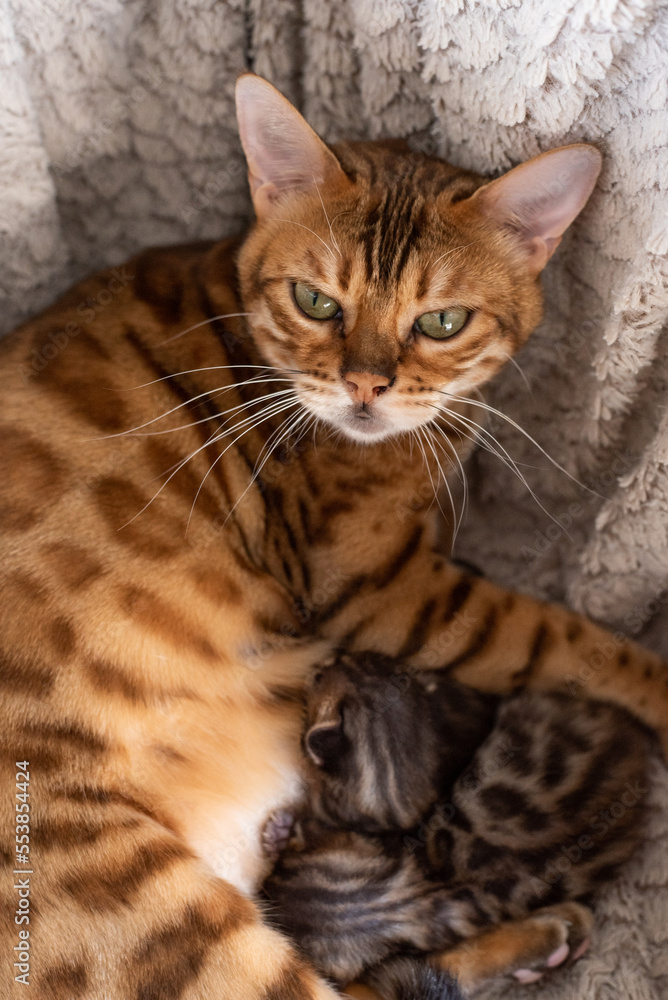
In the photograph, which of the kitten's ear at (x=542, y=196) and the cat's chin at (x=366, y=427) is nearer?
the kitten's ear at (x=542, y=196)

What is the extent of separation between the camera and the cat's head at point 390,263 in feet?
4.93

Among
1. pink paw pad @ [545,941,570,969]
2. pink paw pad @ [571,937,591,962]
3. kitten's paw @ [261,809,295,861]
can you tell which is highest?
kitten's paw @ [261,809,295,861]

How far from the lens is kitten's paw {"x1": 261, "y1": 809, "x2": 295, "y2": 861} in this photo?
1.73m

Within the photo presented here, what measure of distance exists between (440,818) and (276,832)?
34 centimetres

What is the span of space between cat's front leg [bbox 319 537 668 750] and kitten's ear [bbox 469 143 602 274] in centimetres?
63

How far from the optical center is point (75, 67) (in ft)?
5.96

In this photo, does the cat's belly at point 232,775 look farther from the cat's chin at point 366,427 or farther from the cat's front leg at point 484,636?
the cat's chin at point 366,427

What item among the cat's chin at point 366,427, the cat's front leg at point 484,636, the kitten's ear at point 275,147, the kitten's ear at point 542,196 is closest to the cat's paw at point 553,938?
the cat's front leg at point 484,636

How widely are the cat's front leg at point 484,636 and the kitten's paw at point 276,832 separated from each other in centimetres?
38

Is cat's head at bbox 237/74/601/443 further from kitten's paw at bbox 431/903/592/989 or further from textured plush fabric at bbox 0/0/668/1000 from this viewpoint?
kitten's paw at bbox 431/903/592/989

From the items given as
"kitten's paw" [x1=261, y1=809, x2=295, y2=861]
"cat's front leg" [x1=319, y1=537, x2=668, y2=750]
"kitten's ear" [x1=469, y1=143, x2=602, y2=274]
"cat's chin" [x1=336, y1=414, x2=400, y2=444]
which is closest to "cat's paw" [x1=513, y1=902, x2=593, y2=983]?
"cat's front leg" [x1=319, y1=537, x2=668, y2=750]

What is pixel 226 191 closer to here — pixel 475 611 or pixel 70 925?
pixel 475 611

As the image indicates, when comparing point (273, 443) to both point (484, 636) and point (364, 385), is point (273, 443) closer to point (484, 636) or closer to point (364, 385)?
point (364, 385)

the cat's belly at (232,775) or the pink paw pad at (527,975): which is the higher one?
the cat's belly at (232,775)
